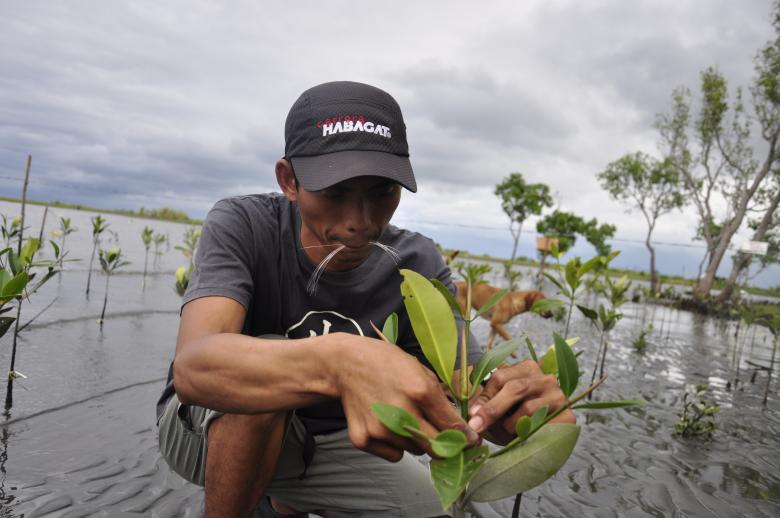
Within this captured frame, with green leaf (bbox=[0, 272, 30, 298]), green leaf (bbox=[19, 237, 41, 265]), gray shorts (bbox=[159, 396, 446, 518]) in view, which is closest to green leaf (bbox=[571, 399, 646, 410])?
gray shorts (bbox=[159, 396, 446, 518])

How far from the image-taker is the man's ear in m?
1.81

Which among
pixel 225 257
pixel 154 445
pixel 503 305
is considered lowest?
pixel 154 445

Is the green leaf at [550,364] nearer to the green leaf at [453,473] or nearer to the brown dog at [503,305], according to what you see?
the green leaf at [453,473]

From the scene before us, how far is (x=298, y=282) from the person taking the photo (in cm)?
199

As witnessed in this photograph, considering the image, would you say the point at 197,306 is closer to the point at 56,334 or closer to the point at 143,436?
the point at 143,436

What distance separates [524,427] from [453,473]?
0.18m

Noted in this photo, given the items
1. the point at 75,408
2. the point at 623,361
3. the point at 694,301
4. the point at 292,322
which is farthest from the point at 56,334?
the point at 694,301

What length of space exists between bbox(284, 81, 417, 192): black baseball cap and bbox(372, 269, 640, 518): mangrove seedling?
591 millimetres

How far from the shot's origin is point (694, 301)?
19.4 m

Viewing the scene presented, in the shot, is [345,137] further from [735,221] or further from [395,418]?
[735,221]

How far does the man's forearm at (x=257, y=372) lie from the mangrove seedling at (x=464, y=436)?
0.69ft

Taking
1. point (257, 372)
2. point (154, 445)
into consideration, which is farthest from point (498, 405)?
point (154, 445)

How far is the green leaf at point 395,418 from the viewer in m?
0.85

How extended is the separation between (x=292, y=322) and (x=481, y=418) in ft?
3.55
